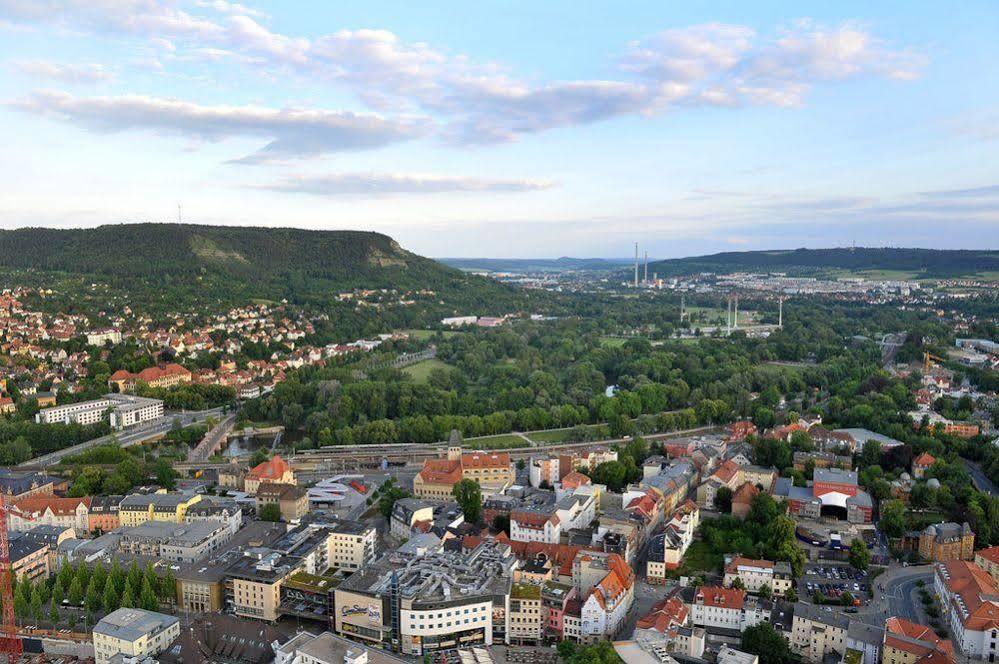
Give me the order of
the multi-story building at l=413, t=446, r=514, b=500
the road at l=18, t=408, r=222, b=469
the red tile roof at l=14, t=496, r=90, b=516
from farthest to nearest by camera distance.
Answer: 1. the road at l=18, t=408, r=222, b=469
2. the multi-story building at l=413, t=446, r=514, b=500
3. the red tile roof at l=14, t=496, r=90, b=516

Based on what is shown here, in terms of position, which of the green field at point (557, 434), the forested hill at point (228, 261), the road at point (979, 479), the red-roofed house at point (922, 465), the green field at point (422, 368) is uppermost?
the forested hill at point (228, 261)

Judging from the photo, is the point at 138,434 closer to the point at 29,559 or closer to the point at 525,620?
the point at 29,559

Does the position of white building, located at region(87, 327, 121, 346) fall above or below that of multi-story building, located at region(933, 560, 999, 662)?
above

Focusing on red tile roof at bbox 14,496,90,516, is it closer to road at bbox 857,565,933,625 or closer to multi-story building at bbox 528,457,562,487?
multi-story building at bbox 528,457,562,487

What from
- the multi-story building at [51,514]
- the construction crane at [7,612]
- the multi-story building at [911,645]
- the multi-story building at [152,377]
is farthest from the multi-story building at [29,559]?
the multi-story building at [152,377]

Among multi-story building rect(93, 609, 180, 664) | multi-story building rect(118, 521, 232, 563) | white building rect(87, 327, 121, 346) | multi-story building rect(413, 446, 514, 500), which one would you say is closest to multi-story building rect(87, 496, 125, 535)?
multi-story building rect(118, 521, 232, 563)

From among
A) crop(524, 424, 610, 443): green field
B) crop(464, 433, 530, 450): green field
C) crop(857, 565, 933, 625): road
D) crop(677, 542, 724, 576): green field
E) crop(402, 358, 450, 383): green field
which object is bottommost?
crop(857, 565, 933, 625): road

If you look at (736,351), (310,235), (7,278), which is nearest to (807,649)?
(736,351)

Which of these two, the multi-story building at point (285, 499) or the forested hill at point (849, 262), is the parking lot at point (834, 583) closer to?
the multi-story building at point (285, 499)
